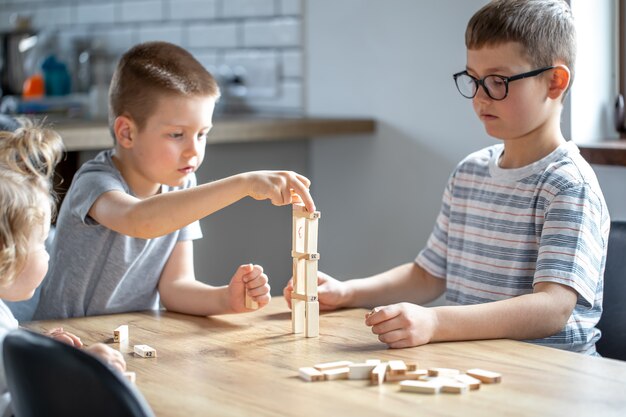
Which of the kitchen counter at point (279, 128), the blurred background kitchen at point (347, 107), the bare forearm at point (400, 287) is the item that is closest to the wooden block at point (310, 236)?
the bare forearm at point (400, 287)

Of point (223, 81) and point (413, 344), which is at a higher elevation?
point (223, 81)

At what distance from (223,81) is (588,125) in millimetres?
1633

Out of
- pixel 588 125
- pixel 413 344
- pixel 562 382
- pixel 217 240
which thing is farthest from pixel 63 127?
pixel 562 382

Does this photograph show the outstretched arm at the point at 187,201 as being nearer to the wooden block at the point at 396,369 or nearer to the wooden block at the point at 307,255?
the wooden block at the point at 307,255

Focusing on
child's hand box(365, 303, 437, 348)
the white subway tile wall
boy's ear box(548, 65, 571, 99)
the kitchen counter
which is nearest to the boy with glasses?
boy's ear box(548, 65, 571, 99)

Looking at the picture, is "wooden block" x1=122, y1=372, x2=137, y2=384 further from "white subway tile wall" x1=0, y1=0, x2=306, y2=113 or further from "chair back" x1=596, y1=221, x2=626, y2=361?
"white subway tile wall" x1=0, y1=0, x2=306, y2=113

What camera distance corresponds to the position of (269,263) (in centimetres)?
351

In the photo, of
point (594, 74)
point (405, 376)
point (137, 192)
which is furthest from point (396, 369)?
point (594, 74)

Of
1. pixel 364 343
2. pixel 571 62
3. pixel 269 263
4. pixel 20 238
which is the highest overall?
pixel 571 62

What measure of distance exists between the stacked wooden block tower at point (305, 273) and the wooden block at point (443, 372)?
0.31 m

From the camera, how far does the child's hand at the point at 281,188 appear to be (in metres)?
1.66

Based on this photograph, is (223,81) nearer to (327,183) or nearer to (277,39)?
(277,39)

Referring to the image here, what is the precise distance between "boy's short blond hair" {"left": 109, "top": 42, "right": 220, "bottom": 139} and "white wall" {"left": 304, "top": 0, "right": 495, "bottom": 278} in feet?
3.68

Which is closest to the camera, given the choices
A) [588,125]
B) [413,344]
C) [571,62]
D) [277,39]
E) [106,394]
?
[106,394]
